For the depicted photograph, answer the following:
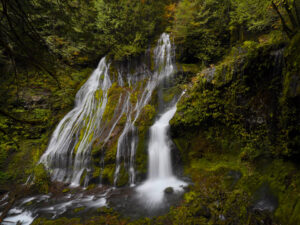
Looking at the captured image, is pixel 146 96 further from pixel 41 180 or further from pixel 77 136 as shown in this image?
pixel 41 180

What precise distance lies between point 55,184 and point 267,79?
28.0ft

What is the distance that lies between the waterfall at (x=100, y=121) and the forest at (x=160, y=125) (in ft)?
0.21

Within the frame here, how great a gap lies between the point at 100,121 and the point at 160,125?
3398mm

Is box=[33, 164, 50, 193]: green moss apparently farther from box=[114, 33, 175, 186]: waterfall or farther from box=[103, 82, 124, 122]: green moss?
box=[103, 82, 124, 122]: green moss

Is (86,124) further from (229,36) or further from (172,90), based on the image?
(229,36)

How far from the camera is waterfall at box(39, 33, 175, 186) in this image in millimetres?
7000

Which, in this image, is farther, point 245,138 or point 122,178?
point 122,178

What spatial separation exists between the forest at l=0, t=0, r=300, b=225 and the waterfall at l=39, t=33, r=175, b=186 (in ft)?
0.21

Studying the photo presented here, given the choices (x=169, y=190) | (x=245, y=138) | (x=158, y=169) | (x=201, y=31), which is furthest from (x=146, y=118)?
(x=201, y=31)

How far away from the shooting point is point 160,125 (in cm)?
725

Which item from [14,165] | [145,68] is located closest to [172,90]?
[145,68]

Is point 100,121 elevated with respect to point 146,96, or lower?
lower

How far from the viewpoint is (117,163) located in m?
6.62

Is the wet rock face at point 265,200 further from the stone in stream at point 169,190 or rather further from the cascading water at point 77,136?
the cascading water at point 77,136
